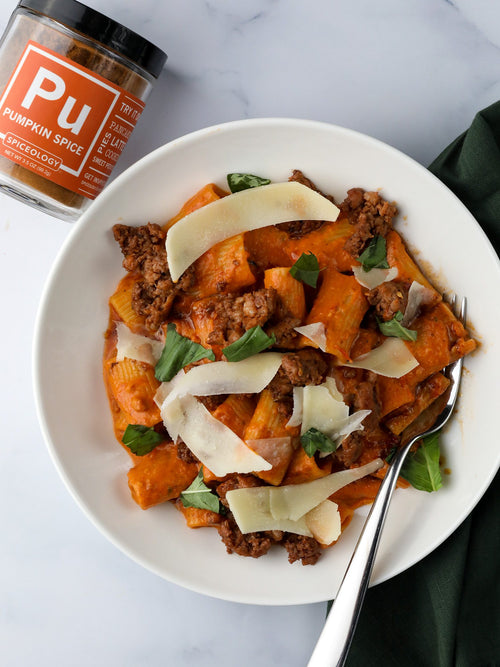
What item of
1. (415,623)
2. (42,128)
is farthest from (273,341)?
(415,623)

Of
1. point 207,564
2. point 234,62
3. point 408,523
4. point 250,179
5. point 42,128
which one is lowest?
point 207,564

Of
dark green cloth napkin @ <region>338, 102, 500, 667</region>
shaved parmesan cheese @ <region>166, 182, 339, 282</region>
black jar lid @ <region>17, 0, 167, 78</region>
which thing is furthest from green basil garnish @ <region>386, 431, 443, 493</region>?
black jar lid @ <region>17, 0, 167, 78</region>

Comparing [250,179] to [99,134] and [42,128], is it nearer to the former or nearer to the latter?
[99,134]

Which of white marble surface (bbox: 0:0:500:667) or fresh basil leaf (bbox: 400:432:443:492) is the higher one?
white marble surface (bbox: 0:0:500:667)

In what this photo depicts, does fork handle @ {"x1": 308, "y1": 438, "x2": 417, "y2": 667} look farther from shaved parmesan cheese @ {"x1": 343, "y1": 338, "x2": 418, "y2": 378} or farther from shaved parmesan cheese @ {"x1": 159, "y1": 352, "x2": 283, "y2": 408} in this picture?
shaved parmesan cheese @ {"x1": 159, "y1": 352, "x2": 283, "y2": 408}

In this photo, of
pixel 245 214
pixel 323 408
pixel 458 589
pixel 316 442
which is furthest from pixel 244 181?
pixel 458 589

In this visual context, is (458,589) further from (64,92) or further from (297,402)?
(64,92)
